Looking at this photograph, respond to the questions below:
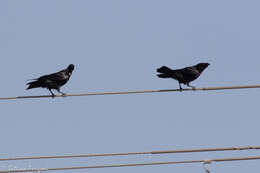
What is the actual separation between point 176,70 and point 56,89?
300 cm

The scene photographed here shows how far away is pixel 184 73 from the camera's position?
19938mm

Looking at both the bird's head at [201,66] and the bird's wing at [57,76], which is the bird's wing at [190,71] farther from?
the bird's wing at [57,76]

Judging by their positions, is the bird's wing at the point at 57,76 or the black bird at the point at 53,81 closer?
the black bird at the point at 53,81

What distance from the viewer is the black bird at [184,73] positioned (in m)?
19.0

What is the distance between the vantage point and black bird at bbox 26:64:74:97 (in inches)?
762

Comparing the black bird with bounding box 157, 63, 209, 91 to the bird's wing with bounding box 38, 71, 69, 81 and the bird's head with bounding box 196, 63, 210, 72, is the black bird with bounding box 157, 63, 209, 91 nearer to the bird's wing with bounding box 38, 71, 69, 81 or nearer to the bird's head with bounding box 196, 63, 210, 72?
the bird's head with bounding box 196, 63, 210, 72

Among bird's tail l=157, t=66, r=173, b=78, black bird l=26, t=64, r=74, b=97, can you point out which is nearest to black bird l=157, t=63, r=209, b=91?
bird's tail l=157, t=66, r=173, b=78

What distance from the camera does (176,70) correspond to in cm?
1956

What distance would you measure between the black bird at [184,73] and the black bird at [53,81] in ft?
8.97

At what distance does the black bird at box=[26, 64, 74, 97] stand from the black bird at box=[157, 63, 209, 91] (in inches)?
108

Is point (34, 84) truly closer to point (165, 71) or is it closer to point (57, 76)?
point (57, 76)

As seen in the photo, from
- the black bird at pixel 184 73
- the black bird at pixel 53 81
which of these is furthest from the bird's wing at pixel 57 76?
the black bird at pixel 184 73

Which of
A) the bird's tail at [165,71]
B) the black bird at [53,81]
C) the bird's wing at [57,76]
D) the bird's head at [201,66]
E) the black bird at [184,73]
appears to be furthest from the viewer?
the bird's head at [201,66]

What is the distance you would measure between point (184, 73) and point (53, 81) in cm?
319
